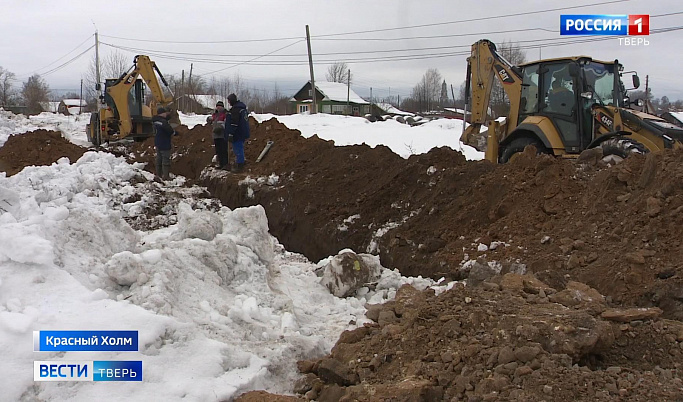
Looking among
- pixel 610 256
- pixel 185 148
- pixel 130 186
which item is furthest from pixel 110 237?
pixel 185 148

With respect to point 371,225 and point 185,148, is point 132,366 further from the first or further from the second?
point 185,148

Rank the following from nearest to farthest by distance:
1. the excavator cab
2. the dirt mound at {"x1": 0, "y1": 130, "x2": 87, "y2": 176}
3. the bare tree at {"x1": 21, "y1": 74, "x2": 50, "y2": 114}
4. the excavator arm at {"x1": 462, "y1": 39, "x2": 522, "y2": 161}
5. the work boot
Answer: the excavator arm at {"x1": 462, "y1": 39, "x2": 522, "y2": 161} < the work boot < the dirt mound at {"x1": 0, "y1": 130, "x2": 87, "y2": 176} < the excavator cab < the bare tree at {"x1": 21, "y1": 74, "x2": 50, "y2": 114}

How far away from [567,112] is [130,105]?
551 inches

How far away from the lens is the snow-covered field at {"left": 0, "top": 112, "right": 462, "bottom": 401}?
9.96 ft

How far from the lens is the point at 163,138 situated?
460 inches

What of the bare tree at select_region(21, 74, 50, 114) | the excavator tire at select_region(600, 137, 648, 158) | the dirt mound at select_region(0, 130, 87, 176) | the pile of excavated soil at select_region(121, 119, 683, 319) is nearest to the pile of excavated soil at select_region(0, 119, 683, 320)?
the pile of excavated soil at select_region(121, 119, 683, 319)

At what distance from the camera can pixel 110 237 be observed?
15.6 ft

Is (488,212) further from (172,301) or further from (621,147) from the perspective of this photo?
(172,301)

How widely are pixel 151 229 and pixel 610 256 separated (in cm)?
669

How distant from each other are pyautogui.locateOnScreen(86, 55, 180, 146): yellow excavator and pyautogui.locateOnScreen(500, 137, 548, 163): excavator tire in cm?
1084

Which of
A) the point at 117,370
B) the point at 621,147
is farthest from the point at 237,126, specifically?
the point at 117,370

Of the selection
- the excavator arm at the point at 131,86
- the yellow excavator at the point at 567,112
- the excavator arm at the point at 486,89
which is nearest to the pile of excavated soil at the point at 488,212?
the yellow excavator at the point at 567,112

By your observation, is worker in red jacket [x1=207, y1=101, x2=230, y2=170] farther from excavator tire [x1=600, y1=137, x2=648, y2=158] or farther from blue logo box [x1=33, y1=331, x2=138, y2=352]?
blue logo box [x1=33, y1=331, x2=138, y2=352]

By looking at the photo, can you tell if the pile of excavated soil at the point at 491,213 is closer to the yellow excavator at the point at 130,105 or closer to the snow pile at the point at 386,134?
the snow pile at the point at 386,134
